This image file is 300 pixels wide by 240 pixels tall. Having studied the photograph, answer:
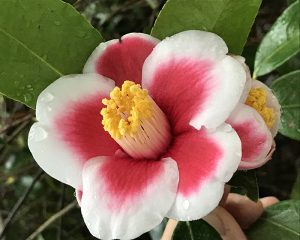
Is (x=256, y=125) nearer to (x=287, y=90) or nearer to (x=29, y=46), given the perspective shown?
(x=29, y=46)

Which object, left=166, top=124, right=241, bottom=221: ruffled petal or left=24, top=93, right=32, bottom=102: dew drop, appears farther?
left=24, top=93, right=32, bottom=102: dew drop

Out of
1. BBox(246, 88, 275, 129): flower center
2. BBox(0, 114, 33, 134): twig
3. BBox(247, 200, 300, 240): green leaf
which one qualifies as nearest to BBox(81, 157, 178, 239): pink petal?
BBox(246, 88, 275, 129): flower center

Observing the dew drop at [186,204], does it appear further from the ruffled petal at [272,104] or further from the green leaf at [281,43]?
the green leaf at [281,43]

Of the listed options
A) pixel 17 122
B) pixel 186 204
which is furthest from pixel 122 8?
pixel 186 204

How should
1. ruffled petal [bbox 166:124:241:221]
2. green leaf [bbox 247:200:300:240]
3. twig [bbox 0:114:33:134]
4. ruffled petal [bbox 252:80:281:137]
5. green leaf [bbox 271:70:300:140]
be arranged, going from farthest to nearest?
twig [bbox 0:114:33:134]
green leaf [bbox 271:70:300:140]
green leaf [bbox 247:200:300:240]
ruffled petal [bbox 252:80:281:137]
ruffled petal [bbox 166:124:241:221]

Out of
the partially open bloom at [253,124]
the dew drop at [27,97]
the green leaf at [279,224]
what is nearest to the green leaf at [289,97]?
the green leaf at [279,224]

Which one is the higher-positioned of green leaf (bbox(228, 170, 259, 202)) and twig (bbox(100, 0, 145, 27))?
green leaf (bbox(228, 170, 259, 202))

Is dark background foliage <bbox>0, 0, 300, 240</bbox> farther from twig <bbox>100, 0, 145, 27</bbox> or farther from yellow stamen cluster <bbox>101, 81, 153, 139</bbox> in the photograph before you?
yellow stamen cluster <bbox>101, 81, 153, 139</bbox>
